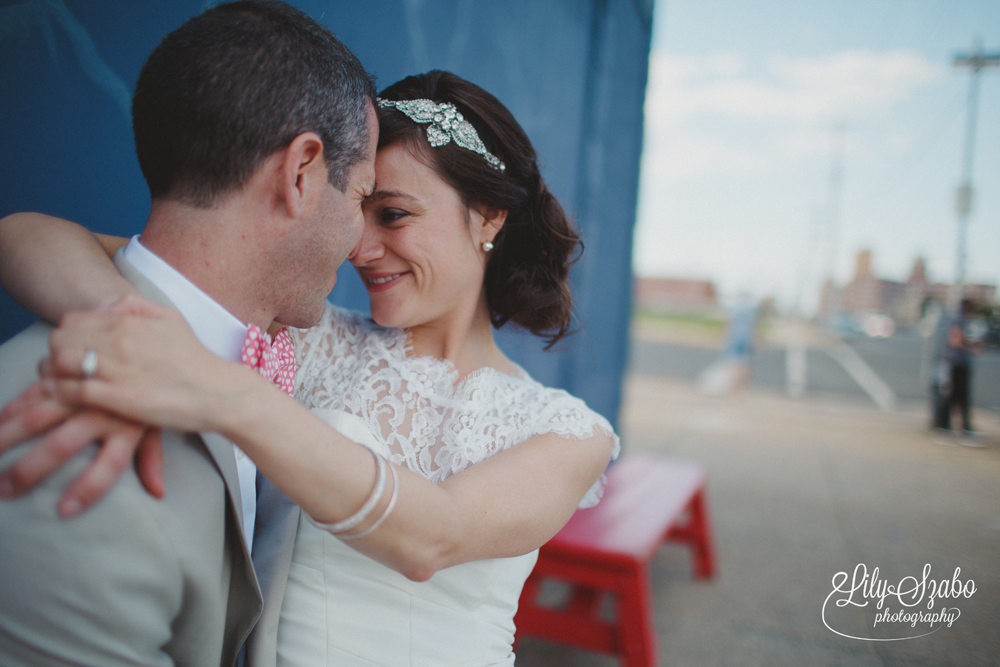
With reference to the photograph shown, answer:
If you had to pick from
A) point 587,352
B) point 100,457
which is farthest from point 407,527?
point 587,352

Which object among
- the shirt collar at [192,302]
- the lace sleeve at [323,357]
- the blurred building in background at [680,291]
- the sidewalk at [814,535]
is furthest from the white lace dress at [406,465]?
the blurred building in background at [680,291]

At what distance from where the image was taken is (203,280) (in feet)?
3.58

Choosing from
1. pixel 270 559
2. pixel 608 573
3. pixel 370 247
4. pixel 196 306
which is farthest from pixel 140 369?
pixel 608 573

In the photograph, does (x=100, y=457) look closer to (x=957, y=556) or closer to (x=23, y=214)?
(x=23, y=214)

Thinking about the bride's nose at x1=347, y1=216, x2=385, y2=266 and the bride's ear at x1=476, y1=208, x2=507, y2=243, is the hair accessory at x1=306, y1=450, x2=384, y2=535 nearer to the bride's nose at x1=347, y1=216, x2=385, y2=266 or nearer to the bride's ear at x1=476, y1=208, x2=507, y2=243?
the bride's nose at x1=347, y1=216, x2=385, y2=266

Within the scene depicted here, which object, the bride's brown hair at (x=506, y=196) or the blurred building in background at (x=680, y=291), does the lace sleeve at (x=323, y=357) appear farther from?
the blurred building in background at (x=680, y=291)

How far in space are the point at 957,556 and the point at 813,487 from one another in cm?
158

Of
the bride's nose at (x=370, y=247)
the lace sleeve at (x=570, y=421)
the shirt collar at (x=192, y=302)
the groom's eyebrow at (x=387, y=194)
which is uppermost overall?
the groom's eyebrow at (x=387, y=194)

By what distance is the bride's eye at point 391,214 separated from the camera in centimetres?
160

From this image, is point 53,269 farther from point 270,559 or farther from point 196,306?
point 270,559

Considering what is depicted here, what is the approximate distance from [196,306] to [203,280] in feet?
0.16

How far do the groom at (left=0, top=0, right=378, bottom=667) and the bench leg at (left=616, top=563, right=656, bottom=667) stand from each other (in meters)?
1.81

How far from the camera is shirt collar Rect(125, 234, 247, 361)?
1.06 meters

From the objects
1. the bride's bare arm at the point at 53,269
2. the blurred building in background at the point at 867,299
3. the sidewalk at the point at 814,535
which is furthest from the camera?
the blurred building in background at the point at 867,299
